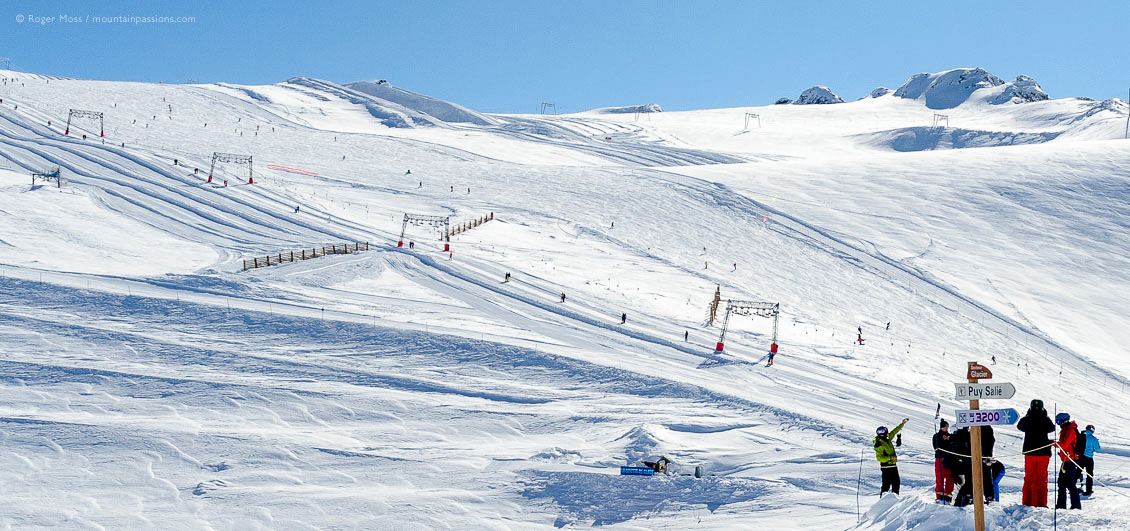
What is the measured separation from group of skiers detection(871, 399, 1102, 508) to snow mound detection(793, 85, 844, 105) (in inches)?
6841

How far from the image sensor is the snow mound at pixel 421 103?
342 feet

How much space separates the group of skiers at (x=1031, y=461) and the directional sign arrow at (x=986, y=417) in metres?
0.99

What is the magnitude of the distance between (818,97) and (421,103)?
9954cm

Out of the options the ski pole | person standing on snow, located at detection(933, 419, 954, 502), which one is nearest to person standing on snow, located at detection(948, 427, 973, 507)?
person standing on snow, located at detection(933, 419, 954, 502)

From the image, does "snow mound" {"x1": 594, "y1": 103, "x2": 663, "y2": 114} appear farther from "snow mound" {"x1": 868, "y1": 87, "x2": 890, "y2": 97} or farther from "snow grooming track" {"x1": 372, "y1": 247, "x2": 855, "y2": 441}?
"snow grooming track" {"x1": 372, "y1": 247, "x2": 855, "y2": 441}

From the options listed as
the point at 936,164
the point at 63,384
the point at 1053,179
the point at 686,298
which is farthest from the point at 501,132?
the point at 63,384

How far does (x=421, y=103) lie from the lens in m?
112

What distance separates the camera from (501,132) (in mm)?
89875

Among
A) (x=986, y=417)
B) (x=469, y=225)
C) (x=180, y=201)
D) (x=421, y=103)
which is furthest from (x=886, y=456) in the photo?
(x=421, y=103)

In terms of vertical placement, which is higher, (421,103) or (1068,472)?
(421,103)

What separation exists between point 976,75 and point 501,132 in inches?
4011

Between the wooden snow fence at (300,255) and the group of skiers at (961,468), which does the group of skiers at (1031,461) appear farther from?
the wooden snow fence at (300,255)

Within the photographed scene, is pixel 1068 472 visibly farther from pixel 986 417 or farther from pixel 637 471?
pixel 637 471

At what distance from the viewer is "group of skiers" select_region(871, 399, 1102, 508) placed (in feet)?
32.6
